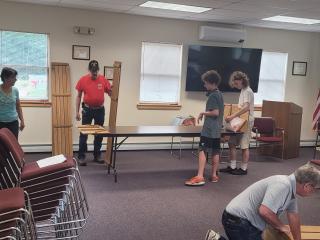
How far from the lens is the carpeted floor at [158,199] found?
3.24 metres

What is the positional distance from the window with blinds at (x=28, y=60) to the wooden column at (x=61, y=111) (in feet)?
0.93

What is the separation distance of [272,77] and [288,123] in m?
1.21

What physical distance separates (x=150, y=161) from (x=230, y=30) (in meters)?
2.77

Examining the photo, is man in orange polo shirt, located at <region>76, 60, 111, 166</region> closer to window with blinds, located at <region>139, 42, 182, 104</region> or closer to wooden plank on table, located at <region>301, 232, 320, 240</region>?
window with blinds, located at <region>139, 42, 182, 104</region>

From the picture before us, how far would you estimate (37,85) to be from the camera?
5828 millimetres

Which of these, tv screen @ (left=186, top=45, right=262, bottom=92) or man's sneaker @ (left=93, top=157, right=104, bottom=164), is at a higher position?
tv screen @ (left=186, top=45, right=262, bottom=92)

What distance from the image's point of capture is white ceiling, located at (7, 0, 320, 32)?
4.89 m

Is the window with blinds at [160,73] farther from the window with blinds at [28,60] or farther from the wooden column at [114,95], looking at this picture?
the window with blinds at [28,60]

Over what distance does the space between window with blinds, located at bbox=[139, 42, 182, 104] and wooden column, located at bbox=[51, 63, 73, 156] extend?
4.39 ft

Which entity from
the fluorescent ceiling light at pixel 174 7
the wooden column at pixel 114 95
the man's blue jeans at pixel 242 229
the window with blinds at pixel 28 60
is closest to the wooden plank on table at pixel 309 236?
the man's blue jeans at pixel 242 229

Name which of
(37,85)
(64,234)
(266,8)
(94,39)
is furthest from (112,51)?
(64,234)

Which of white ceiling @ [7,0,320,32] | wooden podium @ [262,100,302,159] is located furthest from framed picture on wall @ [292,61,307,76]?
white ceiling @ [7,0,320,32]

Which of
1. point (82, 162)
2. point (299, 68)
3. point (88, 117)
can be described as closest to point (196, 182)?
point (82, 162)

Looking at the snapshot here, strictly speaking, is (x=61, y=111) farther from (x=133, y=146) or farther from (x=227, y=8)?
(x=227, y=8)
